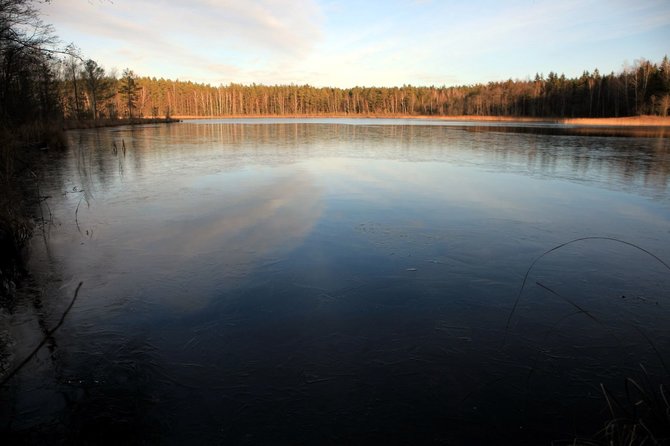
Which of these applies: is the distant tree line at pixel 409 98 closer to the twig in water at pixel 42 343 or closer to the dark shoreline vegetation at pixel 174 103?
the dark shoreline vegetation at pixel 174 103

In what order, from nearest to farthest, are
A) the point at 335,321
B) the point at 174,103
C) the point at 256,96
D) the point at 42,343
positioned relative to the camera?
the point at 42,343
the point at 335,321
the point at 174,103
the point at 256,96

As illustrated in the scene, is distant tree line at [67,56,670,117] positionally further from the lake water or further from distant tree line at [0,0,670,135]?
the lake water

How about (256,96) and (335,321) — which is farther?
(256,96)

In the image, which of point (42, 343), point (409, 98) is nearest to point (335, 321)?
point (42, 343)

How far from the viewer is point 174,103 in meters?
106

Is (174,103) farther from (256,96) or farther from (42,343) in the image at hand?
(42,343)

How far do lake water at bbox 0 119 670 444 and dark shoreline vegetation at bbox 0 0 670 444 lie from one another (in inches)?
22.9

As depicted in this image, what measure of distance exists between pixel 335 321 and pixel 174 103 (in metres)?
114

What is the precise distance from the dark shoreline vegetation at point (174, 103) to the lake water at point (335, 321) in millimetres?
581

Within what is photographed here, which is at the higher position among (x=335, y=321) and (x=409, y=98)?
(x=409, y=98)

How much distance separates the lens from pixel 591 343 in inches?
161

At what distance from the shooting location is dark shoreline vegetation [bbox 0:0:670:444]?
653cm

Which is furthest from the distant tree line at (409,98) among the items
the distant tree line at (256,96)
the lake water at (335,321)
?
the lake water at (335,321)

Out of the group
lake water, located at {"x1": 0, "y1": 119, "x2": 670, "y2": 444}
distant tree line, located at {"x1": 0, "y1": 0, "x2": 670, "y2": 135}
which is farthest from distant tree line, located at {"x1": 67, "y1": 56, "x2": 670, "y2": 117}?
lake water, located at {"x1": 0, "y1": 119, "x2": 670, "y2": 444}
